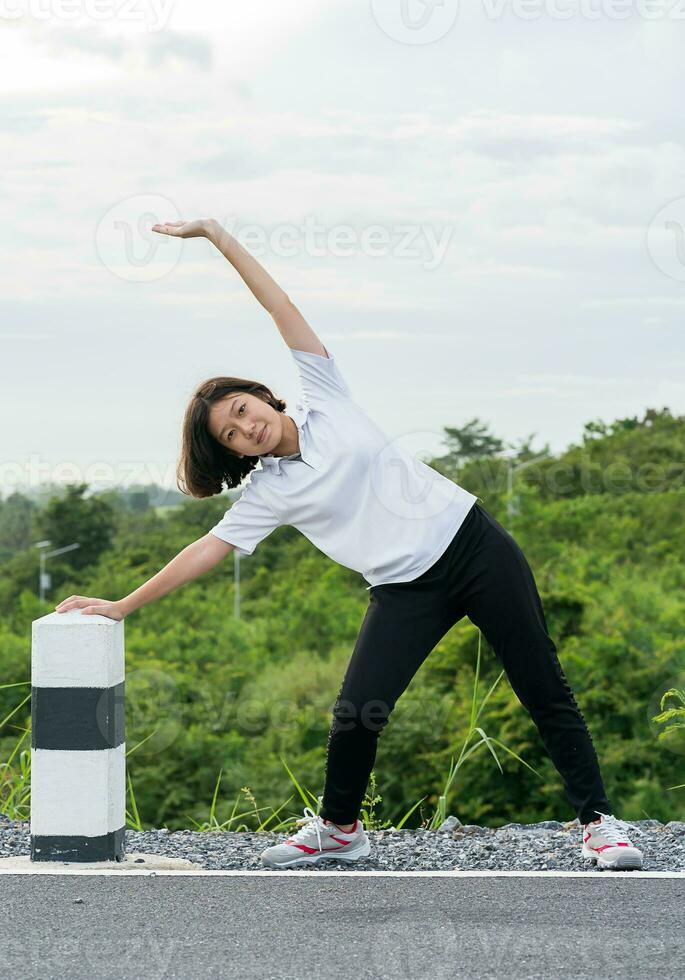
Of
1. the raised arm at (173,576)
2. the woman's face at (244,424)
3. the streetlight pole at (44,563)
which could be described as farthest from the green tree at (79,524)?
the woman's face at (244,424)

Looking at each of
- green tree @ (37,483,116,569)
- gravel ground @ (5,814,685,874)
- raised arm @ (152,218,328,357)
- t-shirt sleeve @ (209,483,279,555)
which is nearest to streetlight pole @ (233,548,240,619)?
green tree @ (37,483,116,569)

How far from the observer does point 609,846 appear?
4.19 metres

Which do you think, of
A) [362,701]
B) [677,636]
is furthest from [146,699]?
[362,701]

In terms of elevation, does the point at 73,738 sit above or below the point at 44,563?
below

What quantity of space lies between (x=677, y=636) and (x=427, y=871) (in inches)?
1106

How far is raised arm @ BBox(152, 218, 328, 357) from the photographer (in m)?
4.29

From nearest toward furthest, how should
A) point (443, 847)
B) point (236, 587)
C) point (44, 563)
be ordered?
1. point (443, 847)
2. point (236, 587)
3. point (44, 563)

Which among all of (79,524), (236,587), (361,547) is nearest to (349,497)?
(361,547)

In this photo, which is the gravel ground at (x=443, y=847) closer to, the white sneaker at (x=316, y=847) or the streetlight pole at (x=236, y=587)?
the white sneaker at (x=316, y=847)

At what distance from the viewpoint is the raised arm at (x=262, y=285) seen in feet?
14.1

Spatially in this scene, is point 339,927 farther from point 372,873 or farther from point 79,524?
point 79,524

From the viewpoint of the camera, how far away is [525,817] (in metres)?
25.2

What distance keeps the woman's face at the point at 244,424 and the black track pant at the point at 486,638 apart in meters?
0.60

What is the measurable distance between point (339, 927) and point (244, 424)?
5.15 feet
